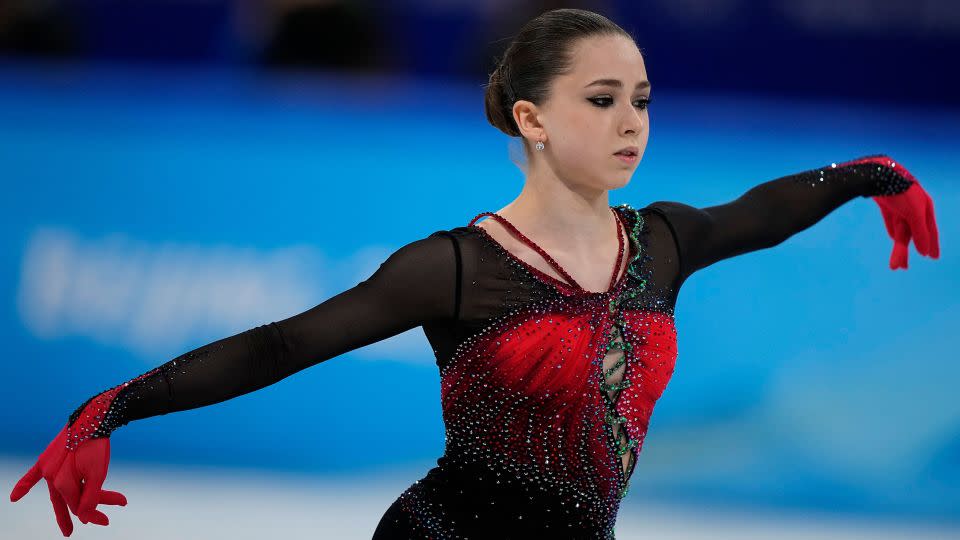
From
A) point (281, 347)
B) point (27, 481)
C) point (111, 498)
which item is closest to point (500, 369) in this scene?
point (281, 347)

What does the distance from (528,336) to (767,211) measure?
715mm

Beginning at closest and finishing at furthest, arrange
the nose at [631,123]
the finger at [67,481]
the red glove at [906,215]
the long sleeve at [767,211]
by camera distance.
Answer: the finger at [67,481], the nose at [631,123], the long sleeve at [767,211], the red glove at [906,215]

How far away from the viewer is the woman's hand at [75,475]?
1.98 metres

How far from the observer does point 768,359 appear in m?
3.97

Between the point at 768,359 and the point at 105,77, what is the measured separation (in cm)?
255

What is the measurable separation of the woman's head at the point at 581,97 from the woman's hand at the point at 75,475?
3.05 ft

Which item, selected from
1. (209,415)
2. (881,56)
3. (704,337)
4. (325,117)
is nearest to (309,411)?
(209,415)

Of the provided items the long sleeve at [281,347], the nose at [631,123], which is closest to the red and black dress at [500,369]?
the long sleeve at [281,347]

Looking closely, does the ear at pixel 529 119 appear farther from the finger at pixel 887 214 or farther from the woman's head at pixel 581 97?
the finger at pixel 887 214

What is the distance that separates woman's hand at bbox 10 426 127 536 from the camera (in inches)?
78.1

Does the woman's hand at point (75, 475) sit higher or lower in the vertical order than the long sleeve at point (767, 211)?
lower

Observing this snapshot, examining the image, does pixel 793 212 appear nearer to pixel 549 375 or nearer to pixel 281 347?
pixel 549 375

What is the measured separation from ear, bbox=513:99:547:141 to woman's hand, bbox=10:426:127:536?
912 millimetres

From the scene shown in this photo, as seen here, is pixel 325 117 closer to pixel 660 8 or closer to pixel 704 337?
pixel 704 337
